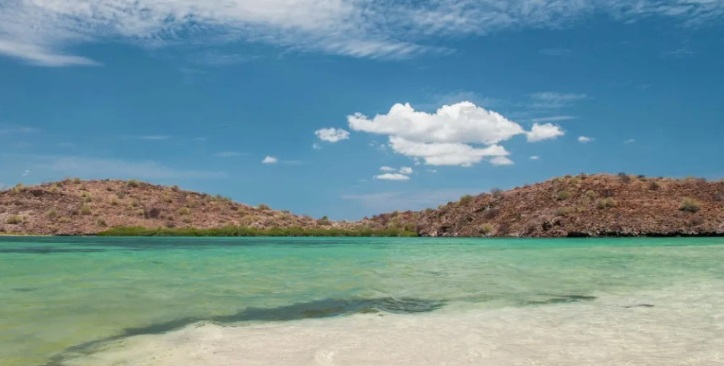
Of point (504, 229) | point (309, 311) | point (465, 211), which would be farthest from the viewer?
point (465, 211)

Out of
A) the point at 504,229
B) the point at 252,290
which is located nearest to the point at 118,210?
the point at 504,229

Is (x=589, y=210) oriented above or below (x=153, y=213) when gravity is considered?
above

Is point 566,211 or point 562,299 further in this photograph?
point 566,211

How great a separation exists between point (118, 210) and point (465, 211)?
104 ft

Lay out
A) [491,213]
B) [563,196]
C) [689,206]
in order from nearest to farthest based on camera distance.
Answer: [689,206] < [563,196] < [491,213]

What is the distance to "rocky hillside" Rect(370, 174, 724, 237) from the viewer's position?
42.8 meters

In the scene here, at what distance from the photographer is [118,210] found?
179ft

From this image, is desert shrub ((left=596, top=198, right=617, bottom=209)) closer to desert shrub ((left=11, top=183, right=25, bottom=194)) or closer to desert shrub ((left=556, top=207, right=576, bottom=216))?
desert shrub ((left=556, top=207, right=576, bottom=216))

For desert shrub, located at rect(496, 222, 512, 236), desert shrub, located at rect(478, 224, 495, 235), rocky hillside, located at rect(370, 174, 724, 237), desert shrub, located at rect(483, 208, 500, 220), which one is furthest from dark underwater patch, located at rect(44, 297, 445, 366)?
desert shrub, located at rect(483, 208, 500, 220)

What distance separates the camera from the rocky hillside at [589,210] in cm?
4284

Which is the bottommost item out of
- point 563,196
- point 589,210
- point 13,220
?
point 13,220

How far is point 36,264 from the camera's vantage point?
655 inches

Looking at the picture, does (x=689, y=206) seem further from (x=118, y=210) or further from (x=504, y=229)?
(x=118, y=210)

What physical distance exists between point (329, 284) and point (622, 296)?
545cm
